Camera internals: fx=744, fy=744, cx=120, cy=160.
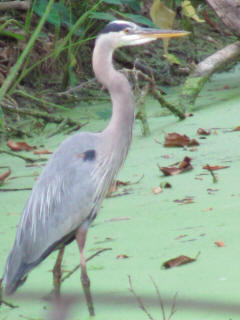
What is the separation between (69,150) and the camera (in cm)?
257

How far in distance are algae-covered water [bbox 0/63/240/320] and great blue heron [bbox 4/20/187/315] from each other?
0.15 meters

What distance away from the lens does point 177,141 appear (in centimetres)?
458

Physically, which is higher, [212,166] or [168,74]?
[212,166]

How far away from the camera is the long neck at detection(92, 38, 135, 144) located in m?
2.65

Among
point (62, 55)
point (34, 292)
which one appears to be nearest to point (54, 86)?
point (62, 55)

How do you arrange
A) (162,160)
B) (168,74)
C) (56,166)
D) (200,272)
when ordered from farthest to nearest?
1. (168,74)
2. (162,160)
3. (56,166)
4. (200,272)

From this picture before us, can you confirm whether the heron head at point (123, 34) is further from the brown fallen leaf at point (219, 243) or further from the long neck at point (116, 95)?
the brown fallen leaf at point (219, 243)

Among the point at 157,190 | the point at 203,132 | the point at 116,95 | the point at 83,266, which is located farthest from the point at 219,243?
the point at 203,132

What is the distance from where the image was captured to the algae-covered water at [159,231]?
90.9 inches

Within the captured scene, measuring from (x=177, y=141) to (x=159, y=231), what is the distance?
64.5 inches

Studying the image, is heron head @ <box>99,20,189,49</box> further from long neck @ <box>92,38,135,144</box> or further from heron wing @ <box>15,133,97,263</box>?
heron wing @ <box>15,133,97,263</box>

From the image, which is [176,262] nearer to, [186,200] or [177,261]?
[177,261]

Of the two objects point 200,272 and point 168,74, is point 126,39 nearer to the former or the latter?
point 200,272

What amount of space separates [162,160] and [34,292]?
3.83m
